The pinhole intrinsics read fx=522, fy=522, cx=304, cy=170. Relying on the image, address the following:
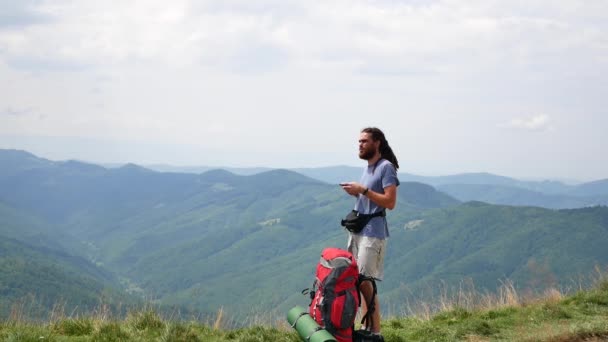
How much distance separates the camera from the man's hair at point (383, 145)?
22.0 feet

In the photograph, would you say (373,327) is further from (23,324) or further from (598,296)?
(598,296)

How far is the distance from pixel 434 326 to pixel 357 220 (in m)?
3.23

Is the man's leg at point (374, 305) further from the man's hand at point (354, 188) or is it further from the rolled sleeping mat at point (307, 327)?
the man's hand at point (354, 188)

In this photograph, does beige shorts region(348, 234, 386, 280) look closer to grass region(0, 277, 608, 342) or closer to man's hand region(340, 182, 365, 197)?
man's hand region(340, 182, 365, 197)

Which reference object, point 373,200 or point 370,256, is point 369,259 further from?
point 373,200

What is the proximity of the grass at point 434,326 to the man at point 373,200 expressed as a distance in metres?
1.47

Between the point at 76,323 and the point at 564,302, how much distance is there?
8.64 metres

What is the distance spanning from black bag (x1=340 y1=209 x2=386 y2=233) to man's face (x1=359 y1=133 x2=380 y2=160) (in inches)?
28.9

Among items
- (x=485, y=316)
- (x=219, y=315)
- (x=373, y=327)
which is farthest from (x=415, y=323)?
(x=219, y=315)

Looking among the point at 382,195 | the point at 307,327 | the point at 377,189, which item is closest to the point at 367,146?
the point at 377,189

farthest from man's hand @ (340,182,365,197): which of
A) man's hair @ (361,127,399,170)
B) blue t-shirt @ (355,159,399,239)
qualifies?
man's hair @ (361,127,399,170)

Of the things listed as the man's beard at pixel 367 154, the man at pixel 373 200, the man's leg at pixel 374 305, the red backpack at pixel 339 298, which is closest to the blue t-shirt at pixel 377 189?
the man at pixel 373 200

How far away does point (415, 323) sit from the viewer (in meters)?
9.04

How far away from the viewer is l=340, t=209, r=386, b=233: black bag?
640 cm
